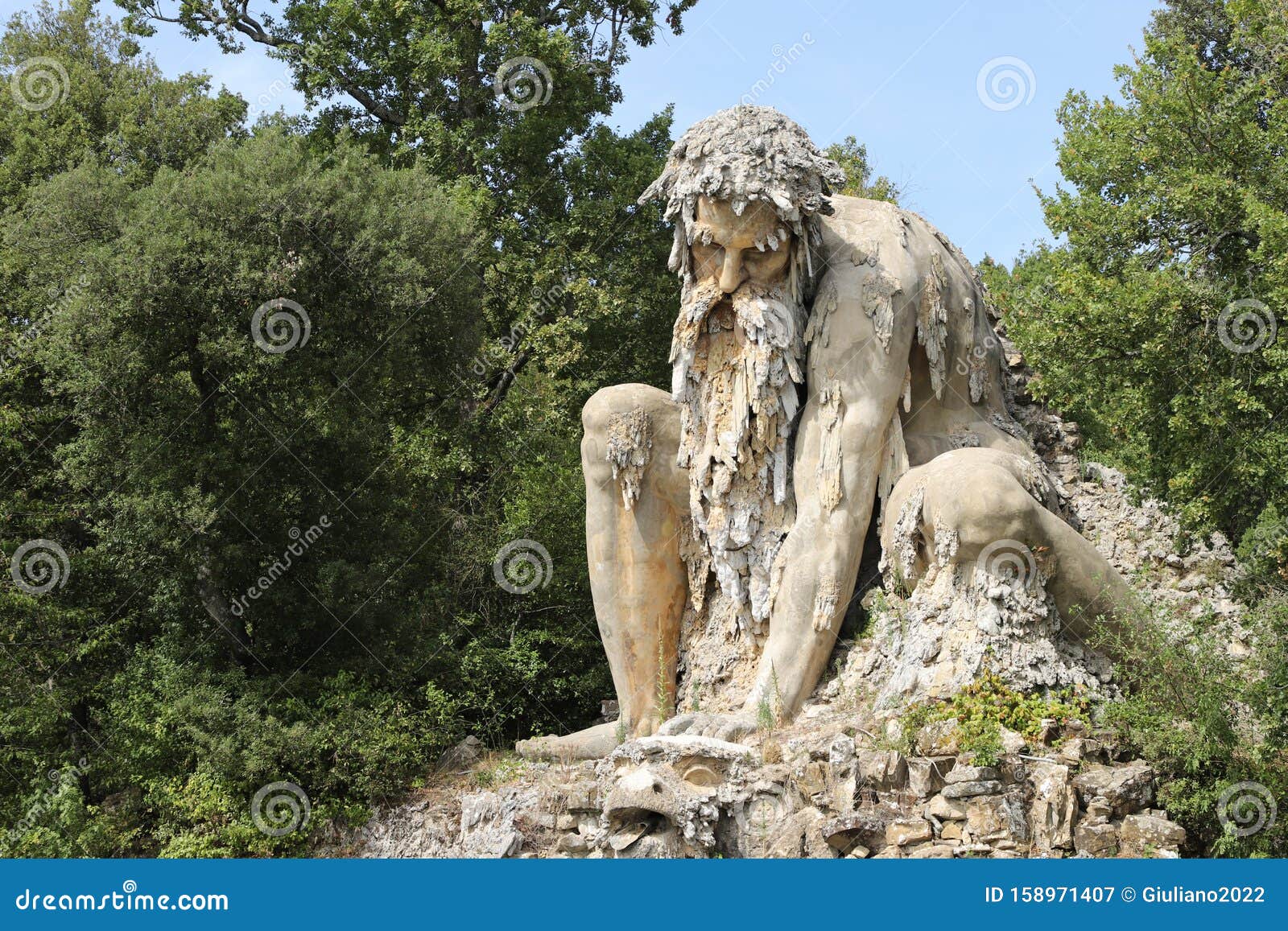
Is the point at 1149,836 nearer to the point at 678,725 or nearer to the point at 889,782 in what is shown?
the point at 889,782

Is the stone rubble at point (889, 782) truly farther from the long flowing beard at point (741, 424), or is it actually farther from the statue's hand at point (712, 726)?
the long flowing beard at point (741, 424)

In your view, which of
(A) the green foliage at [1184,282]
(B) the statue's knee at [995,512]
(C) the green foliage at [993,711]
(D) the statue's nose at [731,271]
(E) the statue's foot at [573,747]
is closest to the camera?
(C) the green foliage at [993,711]

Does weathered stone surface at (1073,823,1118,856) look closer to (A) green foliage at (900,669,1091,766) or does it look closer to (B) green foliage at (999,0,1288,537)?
(A) green foliage at (900,669,1091,766)

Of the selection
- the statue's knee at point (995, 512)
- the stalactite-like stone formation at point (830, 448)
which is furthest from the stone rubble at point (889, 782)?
the stalactite-like stone formation at point (830, 448)

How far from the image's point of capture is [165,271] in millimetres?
12156

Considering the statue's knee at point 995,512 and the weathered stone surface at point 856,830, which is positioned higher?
the statue's knee at point 995,512

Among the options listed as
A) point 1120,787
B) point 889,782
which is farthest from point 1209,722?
point 889,782

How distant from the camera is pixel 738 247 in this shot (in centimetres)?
944

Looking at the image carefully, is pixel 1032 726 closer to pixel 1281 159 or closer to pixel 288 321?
pixel 1281 159

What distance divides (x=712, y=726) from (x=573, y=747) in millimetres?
1439

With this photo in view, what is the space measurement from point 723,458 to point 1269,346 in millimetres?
4128

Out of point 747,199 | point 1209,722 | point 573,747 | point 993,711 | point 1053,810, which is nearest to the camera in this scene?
point 1053,810

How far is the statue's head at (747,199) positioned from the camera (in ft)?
30.4

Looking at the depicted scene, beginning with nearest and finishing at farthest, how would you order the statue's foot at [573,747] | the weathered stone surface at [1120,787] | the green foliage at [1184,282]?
the weathered stone surface at [1120,787], the statue's foot at [573,747], the green foliage at [1184,282]
